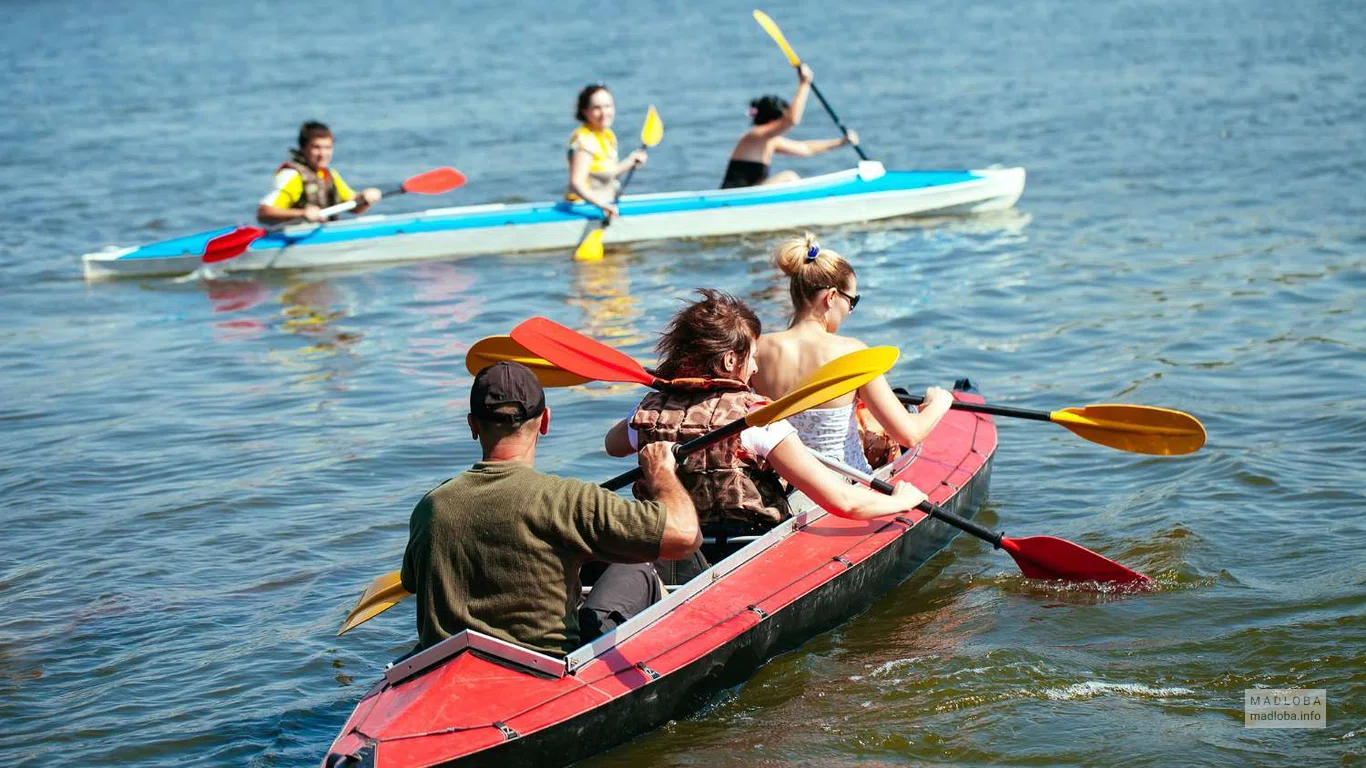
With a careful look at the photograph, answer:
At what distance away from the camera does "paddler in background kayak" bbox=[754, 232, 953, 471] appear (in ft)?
16.3

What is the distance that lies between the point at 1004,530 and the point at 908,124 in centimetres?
1143

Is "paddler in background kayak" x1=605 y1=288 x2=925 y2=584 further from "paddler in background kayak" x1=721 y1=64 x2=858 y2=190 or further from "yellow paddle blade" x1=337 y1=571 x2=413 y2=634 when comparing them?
"paddler in background kayak" x1=721 y1=64 x2=858 y2=190

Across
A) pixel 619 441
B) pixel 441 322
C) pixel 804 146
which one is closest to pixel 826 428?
pixel 619 441

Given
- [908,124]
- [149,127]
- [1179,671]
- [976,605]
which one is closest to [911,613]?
[976,605]

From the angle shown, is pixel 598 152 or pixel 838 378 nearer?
pixel 838 378

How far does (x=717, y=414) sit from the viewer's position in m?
4.33

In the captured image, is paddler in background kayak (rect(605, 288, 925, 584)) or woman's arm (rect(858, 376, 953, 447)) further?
woman's arm (rect(858, 376, 953, 447))

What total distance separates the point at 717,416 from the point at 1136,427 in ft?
6.96

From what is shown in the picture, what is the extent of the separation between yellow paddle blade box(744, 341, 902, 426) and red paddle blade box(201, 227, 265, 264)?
24.9ft

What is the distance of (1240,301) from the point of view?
373 inches

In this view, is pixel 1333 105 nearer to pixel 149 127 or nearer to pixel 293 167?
pixel 293 167

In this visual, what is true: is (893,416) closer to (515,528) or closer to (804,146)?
(515,528)

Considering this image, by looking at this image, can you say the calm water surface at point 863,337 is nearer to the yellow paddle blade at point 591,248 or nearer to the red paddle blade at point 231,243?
the yellow paddle blade at point 591,248

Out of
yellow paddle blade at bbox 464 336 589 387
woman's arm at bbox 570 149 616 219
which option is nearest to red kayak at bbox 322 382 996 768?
yellow paddle blade at bbox 464 336 589 387
